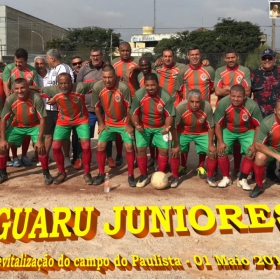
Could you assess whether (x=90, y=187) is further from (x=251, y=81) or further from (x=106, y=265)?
(x=251, y=81)

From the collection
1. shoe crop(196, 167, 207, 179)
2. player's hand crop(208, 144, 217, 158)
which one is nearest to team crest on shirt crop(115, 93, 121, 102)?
player's hand crop(208, 144, 217, 158)

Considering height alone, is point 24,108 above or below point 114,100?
below

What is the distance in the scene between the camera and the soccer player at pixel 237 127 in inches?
255

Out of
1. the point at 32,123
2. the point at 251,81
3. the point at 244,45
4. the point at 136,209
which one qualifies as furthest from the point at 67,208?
the point at 244,45

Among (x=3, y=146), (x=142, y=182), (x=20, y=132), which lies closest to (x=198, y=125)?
(x=142, y=182)

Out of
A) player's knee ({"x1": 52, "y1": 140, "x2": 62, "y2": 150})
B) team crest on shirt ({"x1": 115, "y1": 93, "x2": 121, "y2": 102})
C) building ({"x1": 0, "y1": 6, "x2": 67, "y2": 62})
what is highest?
building ({"x1": 0, "y1": 6, "x2": 67, "y2": 62})

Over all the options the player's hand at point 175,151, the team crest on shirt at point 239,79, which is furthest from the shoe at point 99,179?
the team crest on shirt at point 239,79

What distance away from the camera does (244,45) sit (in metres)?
51.9

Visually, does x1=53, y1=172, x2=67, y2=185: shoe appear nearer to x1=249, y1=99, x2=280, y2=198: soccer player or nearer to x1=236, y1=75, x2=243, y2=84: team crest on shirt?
x1=249, y1=99, x2=280, y2=198: soccer player

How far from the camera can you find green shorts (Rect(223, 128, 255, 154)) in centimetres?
667

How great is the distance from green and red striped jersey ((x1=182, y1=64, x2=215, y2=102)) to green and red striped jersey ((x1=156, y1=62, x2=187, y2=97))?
10 cm

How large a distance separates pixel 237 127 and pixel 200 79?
122 centimetres

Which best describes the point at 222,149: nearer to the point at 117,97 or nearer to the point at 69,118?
the point at 117,97

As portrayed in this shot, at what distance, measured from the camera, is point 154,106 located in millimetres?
6539
